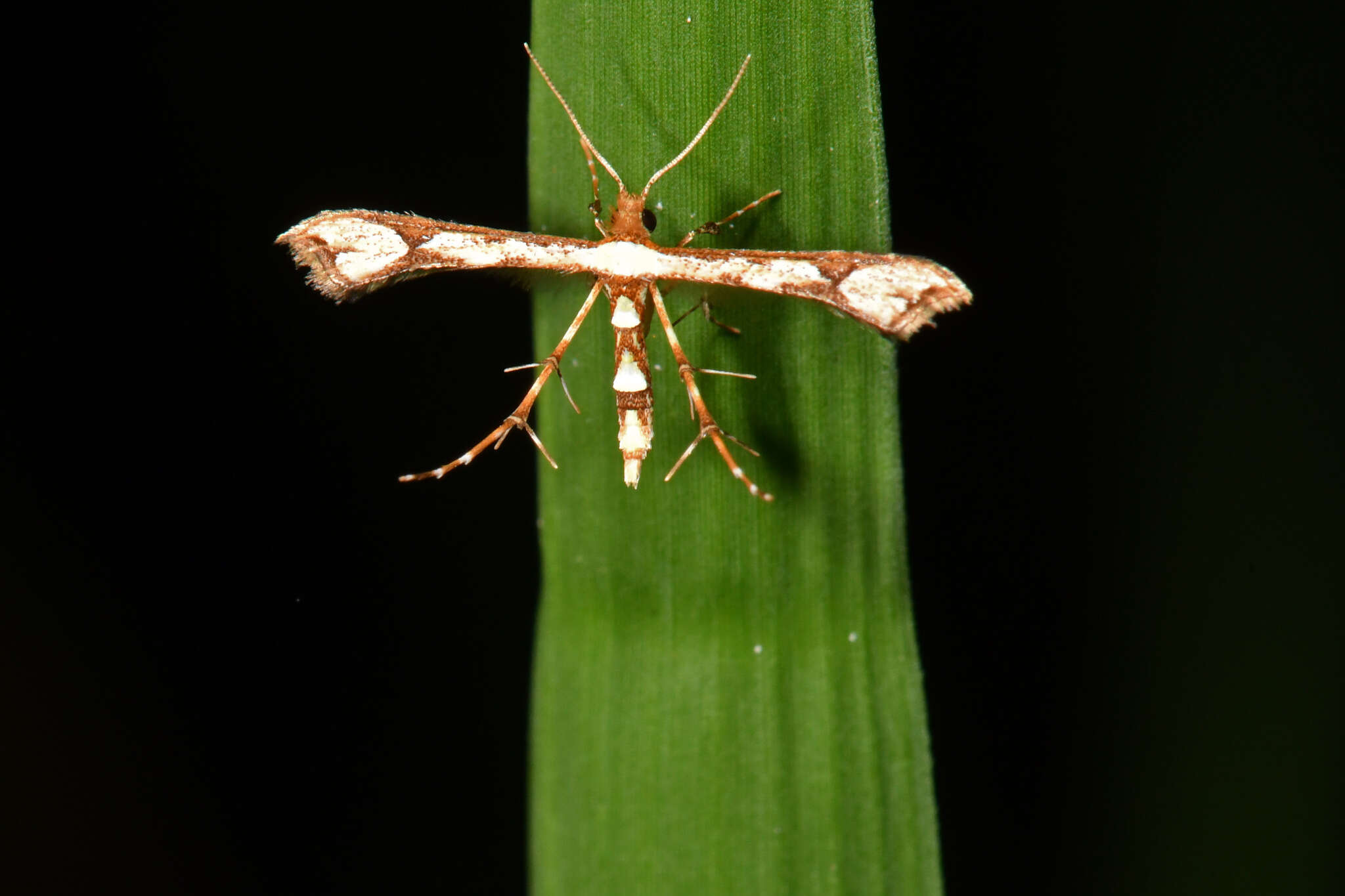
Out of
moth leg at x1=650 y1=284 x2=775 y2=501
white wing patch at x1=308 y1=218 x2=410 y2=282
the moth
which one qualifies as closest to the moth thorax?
the moth

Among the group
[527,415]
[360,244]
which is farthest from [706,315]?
[360,244]

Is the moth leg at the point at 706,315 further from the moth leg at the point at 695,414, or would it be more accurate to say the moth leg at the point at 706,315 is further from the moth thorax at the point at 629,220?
the moth thorax at the point at 629,220

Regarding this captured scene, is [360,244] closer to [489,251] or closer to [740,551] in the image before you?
[489,251]

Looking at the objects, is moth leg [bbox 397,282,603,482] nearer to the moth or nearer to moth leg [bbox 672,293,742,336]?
the moth

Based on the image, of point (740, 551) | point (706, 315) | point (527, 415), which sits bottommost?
point (740, 551)

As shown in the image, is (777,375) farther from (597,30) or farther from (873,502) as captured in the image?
(597,30)

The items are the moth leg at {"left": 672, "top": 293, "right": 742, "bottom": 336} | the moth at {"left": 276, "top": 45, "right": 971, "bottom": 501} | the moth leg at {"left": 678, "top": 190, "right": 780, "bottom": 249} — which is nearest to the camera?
the moth at {"left": 276, "top": 45, "right": 971, "bottom": 501}

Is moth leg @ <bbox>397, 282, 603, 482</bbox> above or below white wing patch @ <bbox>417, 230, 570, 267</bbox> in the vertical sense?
below

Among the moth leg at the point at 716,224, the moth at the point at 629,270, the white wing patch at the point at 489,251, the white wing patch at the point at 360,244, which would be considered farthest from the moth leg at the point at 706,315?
the white wing patch at the point at 360,244
